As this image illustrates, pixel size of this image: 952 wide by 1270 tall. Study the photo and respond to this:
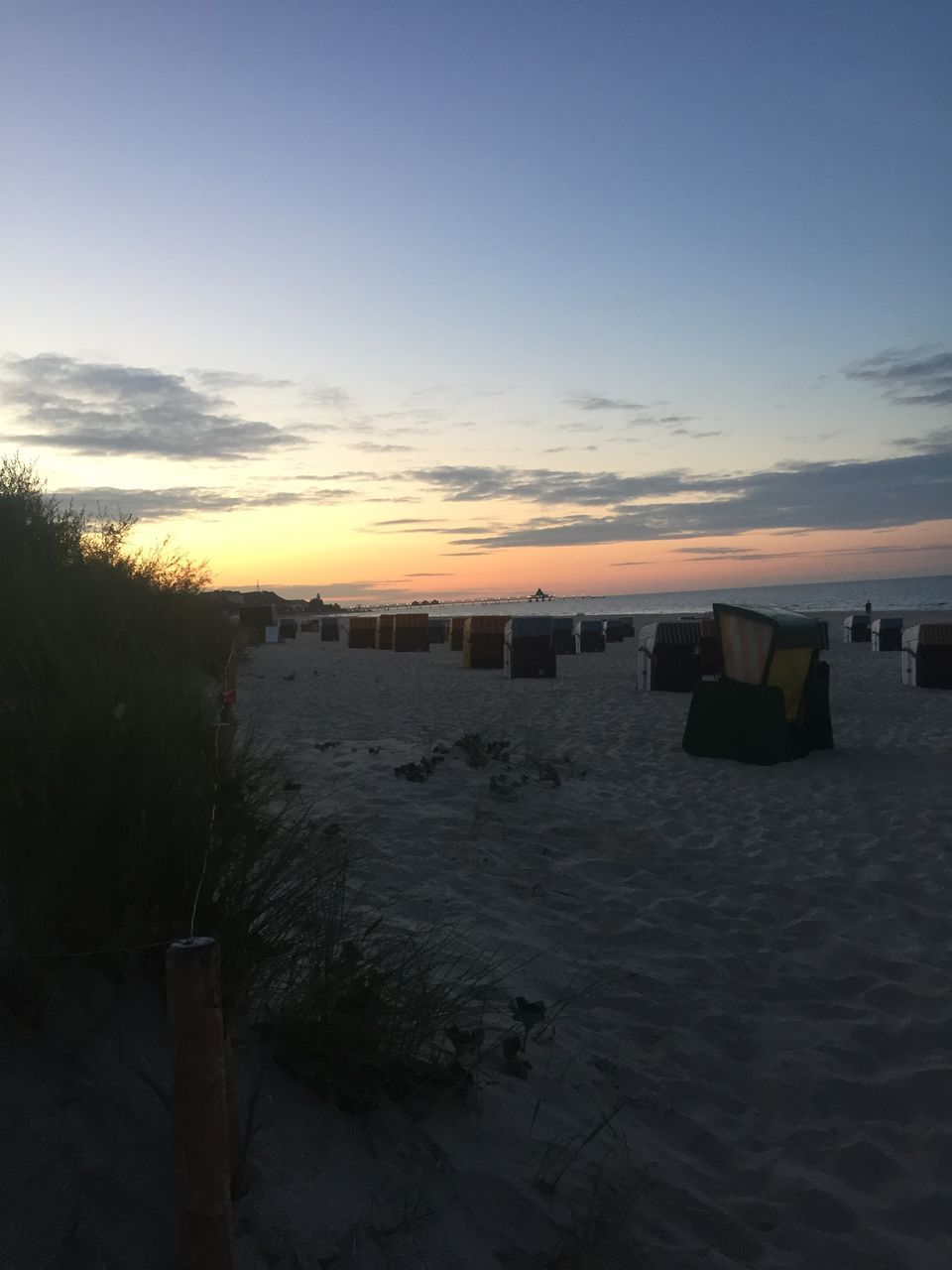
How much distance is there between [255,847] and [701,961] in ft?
7.96

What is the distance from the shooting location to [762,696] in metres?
8.80

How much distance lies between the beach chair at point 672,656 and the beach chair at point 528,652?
372cm

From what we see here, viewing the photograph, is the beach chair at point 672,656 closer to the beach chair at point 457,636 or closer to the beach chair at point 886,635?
the beach chair at point 886,635

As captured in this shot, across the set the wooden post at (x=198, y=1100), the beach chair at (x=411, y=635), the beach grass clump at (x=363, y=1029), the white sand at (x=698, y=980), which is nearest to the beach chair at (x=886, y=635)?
the beach chair at (x=411, y=635)

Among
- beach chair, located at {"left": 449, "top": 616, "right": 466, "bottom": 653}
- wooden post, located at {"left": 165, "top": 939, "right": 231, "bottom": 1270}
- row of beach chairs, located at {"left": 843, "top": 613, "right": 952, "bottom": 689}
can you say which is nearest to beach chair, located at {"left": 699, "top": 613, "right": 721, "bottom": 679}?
row of beach chairs, located at {"left": 843, "top": 613, "right": 952, "bottom": 689}

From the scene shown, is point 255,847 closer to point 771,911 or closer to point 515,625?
point 771,911

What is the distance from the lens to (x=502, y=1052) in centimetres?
309

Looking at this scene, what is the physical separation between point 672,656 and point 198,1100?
1409 cm

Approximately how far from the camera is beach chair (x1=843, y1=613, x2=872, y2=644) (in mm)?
29953

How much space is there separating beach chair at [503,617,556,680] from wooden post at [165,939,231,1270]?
16960mm

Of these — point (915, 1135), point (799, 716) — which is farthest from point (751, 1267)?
point (799, 716)

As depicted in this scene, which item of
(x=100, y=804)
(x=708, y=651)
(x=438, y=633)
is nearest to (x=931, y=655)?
(x=708, y=651)

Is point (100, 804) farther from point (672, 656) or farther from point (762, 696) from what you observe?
point (672, 656)

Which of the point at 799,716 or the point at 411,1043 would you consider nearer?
the point at 411,1043
